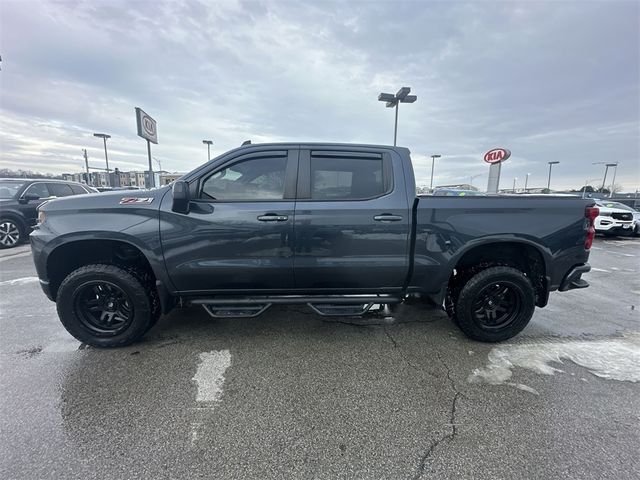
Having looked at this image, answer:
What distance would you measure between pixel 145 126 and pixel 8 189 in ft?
21.9

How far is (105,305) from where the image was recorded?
3.22 metres

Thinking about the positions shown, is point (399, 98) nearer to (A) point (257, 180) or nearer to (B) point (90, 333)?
(A) point (257, 180)

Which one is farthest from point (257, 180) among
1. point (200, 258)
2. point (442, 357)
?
point (442, 357)

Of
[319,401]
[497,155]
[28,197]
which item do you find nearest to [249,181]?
[319,401]

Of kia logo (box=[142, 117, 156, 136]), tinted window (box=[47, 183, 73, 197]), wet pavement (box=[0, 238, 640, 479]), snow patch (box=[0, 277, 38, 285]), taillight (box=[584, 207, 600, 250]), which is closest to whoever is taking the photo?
wet pavement (box=[0, 238, 640, 479])

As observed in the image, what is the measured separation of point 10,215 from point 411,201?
10439mm

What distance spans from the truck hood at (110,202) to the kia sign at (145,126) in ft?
41.2

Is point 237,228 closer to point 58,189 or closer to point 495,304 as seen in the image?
point 495,304

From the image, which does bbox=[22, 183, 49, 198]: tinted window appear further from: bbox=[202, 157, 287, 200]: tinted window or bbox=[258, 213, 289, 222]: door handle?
bbox=[258, 213, 289, 222]: door handle

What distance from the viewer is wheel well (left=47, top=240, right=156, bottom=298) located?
3111 mm

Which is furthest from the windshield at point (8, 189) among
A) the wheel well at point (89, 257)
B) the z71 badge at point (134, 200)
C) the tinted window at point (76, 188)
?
the z71 badge at point (134, 200)

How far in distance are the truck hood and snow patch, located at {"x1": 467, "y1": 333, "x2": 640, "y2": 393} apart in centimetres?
332

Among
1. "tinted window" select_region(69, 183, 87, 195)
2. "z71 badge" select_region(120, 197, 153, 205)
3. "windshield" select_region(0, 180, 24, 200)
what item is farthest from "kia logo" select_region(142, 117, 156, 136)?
"z71 badge" select_region(120, 197, 153, 205)

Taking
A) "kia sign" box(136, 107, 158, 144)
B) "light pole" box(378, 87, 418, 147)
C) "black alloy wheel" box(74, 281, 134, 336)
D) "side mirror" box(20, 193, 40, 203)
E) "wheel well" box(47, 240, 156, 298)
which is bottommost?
"black alloy wheel" box(74, 281, 134, 336)
